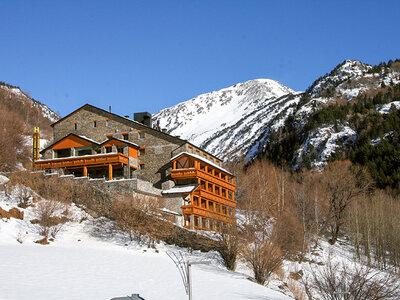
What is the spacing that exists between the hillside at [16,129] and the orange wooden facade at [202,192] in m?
20.1

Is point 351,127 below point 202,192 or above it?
above

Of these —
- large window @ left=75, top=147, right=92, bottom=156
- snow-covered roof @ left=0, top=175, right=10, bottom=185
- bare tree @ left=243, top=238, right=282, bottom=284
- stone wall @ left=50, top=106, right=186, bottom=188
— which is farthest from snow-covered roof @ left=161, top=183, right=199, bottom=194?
bare tree @ left=243, top=238, right=282, bottom=284

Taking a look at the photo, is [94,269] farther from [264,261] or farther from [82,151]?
[82,151]

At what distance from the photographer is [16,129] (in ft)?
220

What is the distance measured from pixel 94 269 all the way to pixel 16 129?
49.1 m

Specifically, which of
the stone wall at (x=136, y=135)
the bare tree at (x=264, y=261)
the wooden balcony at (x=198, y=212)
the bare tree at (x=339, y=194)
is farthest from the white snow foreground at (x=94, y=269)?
the bare tree at (x=339, y=194)

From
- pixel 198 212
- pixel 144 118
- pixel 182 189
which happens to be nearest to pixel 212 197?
pixel 182 189

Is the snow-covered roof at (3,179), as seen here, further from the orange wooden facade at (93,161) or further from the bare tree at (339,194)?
the bare tree at (339,194)

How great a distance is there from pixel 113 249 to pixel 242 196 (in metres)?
40.6

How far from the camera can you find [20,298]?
15.6m

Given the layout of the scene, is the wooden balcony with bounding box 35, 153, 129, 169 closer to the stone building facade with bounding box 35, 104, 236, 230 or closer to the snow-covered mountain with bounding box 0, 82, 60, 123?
the stone building facade with bounding box 35, 104, 236, 230

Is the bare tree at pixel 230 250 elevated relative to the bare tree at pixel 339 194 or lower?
lower

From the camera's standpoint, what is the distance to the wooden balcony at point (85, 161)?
47.1 metres

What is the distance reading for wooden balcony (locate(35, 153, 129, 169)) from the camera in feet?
155
